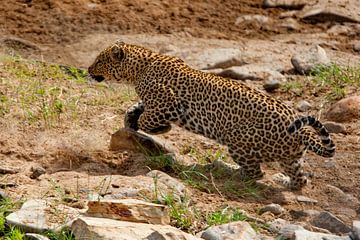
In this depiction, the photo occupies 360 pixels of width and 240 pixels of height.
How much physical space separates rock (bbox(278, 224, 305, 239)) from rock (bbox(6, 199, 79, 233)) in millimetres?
1720

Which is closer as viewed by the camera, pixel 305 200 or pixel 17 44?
pixel 305 200

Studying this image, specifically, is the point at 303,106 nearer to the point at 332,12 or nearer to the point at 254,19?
the point at 254,19

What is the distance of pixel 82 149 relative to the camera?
9.59 m

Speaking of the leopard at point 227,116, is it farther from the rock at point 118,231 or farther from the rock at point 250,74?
the rock at point 250,74

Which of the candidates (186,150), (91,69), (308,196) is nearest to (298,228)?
(308,196)

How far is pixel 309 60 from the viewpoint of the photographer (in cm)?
1272

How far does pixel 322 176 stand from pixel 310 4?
19.2 ft

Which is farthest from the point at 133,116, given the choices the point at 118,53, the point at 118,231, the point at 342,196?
the point at 118,231

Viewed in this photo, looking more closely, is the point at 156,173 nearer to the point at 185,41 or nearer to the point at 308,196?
the point at 308,196

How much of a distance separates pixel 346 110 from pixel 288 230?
11.3 ft

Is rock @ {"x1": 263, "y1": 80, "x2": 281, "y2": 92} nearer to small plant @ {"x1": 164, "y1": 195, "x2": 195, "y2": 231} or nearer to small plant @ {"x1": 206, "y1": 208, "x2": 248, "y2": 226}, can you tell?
small plant @ {"x1": 206, "y1": 208, "x2": 248, "y2": 226}

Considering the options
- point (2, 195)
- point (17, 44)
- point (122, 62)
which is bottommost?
point (17, 44)

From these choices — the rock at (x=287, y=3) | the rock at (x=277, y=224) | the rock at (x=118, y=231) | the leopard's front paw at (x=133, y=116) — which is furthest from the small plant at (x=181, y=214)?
the rock at (x=287, y=3)

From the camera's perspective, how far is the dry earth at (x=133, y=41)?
29.3 ft
